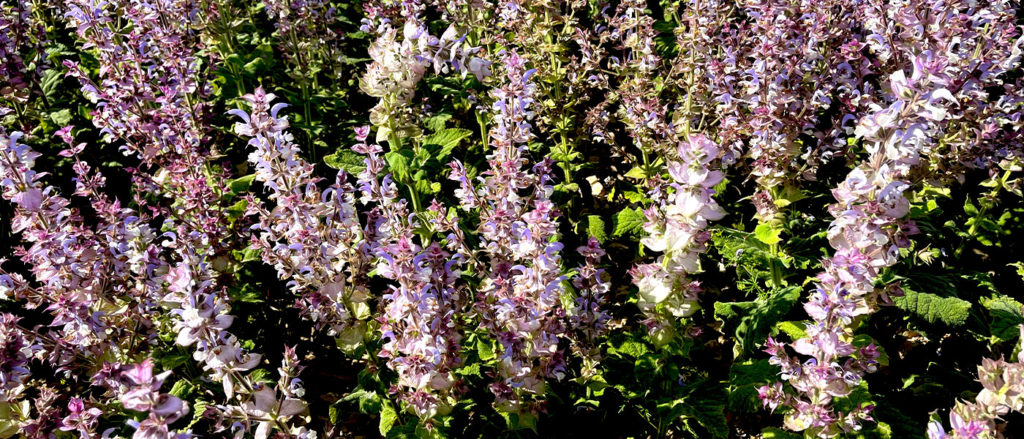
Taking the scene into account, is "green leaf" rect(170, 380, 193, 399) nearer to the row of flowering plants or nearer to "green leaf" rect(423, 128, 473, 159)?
the row of flowering plants

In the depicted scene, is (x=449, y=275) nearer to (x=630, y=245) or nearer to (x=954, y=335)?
(x=630, y=245)

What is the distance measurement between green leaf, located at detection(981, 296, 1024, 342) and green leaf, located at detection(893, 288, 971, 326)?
0.42 feet

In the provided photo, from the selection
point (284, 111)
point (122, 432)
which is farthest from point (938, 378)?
point (284, 111)

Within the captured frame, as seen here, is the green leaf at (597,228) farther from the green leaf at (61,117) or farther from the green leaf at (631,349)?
the green leaf at (61,117)

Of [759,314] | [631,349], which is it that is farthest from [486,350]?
[759,314]

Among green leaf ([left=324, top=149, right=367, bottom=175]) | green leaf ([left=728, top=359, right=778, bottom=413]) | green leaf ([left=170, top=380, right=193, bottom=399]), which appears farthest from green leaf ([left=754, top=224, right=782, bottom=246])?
green leaf ([left=170, top=380, right=193, bottom=399])

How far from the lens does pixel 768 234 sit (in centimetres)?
355

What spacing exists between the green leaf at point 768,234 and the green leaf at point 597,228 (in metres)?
0.84

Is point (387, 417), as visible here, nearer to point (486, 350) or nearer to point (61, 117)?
point (486, 350)

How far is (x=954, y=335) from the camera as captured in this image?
3938 mm

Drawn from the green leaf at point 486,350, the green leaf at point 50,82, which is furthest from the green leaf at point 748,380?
the green leaf at point 50,82

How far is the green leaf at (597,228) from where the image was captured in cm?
406

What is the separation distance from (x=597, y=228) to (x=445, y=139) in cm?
103

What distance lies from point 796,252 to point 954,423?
1482 millimetres
